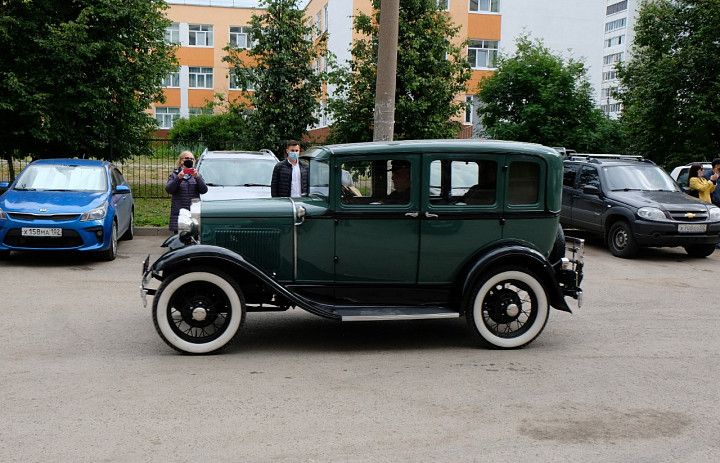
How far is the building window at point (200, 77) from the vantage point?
173ft

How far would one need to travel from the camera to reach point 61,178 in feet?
38.1

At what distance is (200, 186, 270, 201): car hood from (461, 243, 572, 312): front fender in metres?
5.51

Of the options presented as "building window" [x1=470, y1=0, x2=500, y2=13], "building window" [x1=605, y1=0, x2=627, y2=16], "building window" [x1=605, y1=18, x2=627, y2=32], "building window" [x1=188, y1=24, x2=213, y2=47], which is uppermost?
"building window" [x1=605, y1=0, x2=627, y2=16]

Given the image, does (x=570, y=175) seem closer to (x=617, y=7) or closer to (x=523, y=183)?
(x=523, y=183)

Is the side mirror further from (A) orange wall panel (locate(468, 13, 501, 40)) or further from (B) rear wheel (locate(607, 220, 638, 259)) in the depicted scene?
(A) orange wall panel (locate(468, 13, 501, 40))

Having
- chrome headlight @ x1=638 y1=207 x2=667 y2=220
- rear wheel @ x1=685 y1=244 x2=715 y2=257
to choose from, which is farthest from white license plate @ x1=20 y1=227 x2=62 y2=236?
rear wheel @ x1=685 y1=244 x2=715 y2=257

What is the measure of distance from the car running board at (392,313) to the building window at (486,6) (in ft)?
98.0

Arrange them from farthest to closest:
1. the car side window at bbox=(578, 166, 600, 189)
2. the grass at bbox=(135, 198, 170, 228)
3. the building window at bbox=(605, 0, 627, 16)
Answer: the building window at bbox=(605, 0, 627, 16), the grass at bbox=(135, 198, 170, 228), the car side window at bbox=(578, 166, 600, 189)

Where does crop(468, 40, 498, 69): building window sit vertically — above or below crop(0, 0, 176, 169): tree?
above

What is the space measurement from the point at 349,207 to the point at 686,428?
3206mm

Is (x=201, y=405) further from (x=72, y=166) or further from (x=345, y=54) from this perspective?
(x=345, y=54)

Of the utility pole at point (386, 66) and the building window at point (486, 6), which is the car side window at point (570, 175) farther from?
the building window at point (486, 6)

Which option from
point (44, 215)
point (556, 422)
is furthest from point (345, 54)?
point (556, 422)

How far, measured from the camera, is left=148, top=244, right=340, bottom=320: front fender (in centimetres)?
602
